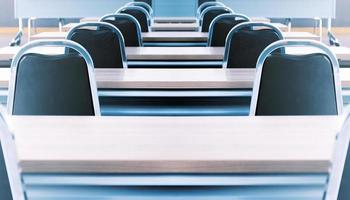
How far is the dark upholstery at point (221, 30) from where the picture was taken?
5027 millimetres

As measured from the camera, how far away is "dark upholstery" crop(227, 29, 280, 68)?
3.80 meters

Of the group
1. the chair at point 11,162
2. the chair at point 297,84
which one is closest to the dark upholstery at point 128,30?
the chair at point 297,84

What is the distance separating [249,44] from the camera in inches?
150

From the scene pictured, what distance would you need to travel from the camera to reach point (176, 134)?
161 centimetres

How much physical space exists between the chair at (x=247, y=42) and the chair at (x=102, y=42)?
1.92 ft

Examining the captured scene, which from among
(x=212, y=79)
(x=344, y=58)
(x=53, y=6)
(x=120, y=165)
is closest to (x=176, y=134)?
(x=120, y=165)

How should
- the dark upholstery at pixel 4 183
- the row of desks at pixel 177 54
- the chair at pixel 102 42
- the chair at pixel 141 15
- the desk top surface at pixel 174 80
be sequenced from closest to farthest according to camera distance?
1. the dark upholstery at pixel 4 183
2. the desk top surface at pixel 174 80
3. the chair at pixel 102 42
4. the row of desks at pixel 177 54
5. the chair at pixel 141 15

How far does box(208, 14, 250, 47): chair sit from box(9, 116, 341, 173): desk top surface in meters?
3.25

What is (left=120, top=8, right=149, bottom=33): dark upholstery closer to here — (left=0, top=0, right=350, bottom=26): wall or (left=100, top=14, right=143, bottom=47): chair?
(left=100, top=14, right=143, bottom=47): chair

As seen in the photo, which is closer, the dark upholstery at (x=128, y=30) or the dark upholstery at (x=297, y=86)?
the dark upholstery at (x=297, y=86)

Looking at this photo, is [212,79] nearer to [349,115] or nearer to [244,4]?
[349,115]

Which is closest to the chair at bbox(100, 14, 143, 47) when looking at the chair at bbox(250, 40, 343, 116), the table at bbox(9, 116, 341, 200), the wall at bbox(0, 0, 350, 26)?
the chair at bbox(250, 40, 343, 116)

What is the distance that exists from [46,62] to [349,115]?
1415 mm

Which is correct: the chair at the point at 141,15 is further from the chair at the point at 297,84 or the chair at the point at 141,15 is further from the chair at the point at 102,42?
the chair at the point at 297,84
